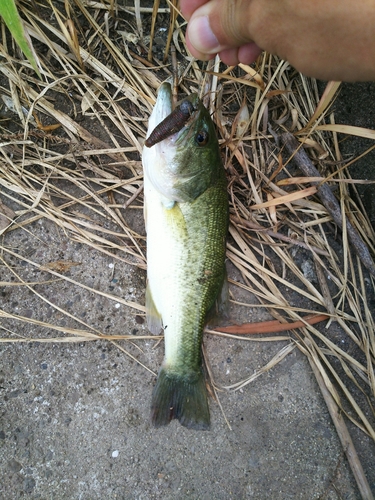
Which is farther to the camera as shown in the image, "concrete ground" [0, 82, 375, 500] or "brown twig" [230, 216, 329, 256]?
"brown twig" [230, 216, 329, 256]

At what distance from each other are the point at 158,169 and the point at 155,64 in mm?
1039

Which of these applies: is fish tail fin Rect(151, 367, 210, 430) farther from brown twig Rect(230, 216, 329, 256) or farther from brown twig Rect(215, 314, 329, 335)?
brown twig Rect(230, 216, 329, 256)

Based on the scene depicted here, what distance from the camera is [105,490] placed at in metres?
2.50

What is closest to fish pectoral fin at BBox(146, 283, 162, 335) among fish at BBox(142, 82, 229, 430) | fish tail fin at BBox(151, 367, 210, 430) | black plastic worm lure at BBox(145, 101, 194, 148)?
fish at BBox(142, 82, 229, 430)

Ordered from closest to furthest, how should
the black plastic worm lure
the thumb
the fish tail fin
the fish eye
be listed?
the thumb → the black plastic worm lure → the fish eye → the fish tail fin

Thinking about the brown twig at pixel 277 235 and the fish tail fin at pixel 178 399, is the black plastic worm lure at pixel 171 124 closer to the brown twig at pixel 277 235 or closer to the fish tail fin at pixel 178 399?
the brown twig at pixel 277 235

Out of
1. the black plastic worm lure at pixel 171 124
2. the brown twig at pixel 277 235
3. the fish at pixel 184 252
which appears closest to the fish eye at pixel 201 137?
the fish at pixel 184 252

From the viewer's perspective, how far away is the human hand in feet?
4.95

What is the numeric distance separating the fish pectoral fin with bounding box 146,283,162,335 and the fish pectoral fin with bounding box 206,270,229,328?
333mm

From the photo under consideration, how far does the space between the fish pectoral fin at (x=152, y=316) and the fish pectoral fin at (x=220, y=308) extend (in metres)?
0.33

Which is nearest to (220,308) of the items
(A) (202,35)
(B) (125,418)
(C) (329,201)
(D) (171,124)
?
(B) (125,418)

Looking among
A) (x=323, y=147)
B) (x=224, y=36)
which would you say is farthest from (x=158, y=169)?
(x=323, y=147)

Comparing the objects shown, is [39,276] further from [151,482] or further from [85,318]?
[151,482]

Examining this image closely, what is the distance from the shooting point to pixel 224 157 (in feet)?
9.00
